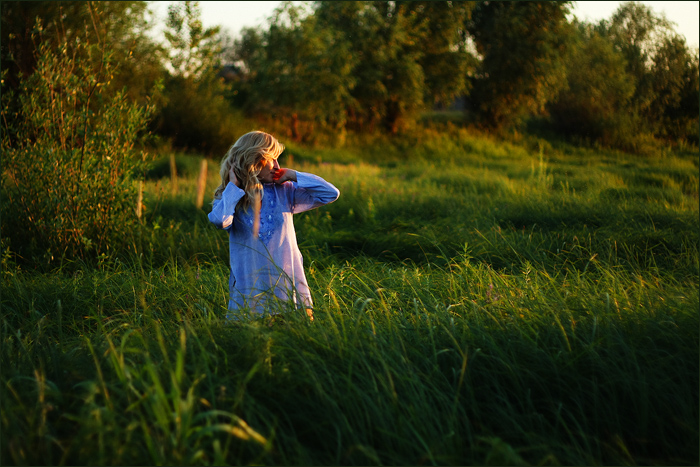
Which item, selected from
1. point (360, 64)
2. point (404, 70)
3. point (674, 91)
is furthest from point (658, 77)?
point (360, 64)

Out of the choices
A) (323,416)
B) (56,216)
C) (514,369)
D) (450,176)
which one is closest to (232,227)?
(323,416)

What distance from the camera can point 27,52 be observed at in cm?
1129

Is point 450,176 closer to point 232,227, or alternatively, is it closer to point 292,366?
point 232,227

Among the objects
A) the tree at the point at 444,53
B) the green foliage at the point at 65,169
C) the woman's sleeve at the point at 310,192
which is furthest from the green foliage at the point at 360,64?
the woman's sleeve at the point at 310,192

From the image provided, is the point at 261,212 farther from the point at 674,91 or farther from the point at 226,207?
the point at 674,91

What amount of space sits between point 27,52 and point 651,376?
44.1ft

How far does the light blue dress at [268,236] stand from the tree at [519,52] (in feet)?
71.6

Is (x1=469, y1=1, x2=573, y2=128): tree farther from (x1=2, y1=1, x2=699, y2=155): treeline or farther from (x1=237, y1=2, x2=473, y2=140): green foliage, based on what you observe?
(x1=237, y1=2, x2=473, y2=140): green foliage

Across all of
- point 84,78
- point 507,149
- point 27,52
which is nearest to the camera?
point 84,78

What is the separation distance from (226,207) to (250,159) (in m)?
0.35

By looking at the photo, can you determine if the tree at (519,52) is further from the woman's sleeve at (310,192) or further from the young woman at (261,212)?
the young woman at (261,212)

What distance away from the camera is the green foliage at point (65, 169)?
182 inches

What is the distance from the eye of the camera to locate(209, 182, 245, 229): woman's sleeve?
9.60 ft

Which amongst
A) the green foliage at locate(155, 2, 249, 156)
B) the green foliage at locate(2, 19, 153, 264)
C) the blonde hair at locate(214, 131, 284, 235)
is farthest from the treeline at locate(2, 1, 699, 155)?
the blonde hair at locate(214, 131, 284, 235)
